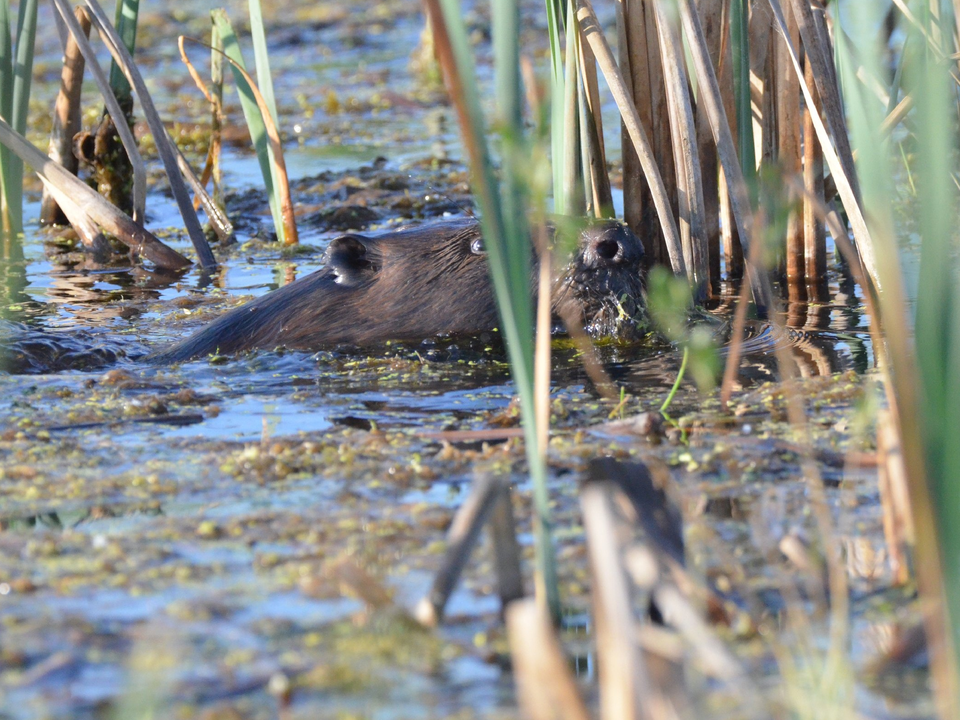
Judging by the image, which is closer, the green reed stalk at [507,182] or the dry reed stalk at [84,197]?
the green reed stalk at [507,182]

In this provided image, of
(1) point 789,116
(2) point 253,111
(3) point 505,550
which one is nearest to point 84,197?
(2) point 253,111

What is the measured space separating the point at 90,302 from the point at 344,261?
51.0 inches

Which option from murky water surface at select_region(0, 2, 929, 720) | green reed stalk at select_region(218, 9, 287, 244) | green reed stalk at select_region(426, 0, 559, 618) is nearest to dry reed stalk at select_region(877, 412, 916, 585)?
murky water surface at select_region(0, 2, 929, 720)

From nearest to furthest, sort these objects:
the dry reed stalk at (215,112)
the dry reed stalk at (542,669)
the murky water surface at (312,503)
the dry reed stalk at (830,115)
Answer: the dry reed stalk at (542,669) → the murky water surface at (312,503) → the dry reed stalk at (830,115) → the dry reed stalk at (215,112)

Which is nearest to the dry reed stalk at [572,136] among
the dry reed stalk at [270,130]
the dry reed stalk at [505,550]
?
the dry reed stalk at [270,130]

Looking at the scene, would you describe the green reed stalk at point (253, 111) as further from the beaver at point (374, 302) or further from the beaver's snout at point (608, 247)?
the beaver's snout at point (608, 247)

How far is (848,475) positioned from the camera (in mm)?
2365

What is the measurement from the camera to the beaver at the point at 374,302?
12.8 feet

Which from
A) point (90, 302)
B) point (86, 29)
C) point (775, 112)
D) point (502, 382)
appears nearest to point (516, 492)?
point (502, 382)

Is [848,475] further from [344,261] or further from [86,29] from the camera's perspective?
[86,29]

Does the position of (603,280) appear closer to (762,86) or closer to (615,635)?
(762,86)

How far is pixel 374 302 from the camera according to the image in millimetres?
3986

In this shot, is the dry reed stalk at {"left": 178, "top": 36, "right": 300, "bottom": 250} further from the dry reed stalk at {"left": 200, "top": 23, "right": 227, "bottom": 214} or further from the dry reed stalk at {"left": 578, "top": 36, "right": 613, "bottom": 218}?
the dry reed stalk at {"left": 578, "top": 36, "right": 613, "bottom": 218}

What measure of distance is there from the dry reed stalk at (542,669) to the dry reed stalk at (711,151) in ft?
9.01
